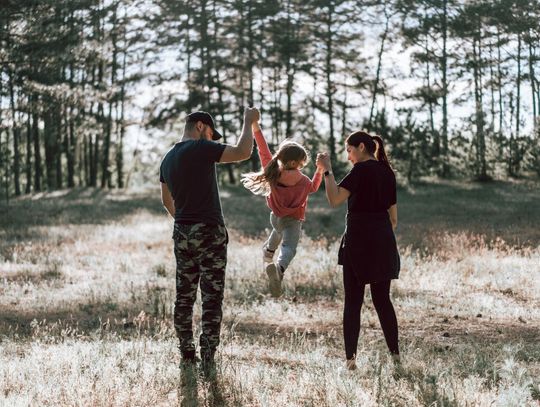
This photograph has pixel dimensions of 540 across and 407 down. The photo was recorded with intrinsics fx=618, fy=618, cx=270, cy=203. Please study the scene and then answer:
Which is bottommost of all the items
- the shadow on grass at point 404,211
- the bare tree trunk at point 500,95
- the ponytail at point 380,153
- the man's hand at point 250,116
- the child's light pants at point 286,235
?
the shadow on grass at point 404,211

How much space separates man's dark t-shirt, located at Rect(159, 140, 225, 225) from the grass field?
4.49ft

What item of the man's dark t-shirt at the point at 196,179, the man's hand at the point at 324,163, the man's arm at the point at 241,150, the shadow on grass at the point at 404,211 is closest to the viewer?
the man's arm at the point at 241,150

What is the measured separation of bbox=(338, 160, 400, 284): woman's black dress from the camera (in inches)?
219

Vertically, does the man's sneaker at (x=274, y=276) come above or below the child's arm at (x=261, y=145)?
below

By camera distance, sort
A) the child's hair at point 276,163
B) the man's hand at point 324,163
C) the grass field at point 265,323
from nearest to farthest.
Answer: the grass field at point 265,323 < the man's hand at point 324,163 < the child's hair at point 276,163

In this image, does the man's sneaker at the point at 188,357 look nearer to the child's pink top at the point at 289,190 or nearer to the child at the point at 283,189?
the child at the point at 283,189

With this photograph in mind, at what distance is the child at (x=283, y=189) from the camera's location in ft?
21.3

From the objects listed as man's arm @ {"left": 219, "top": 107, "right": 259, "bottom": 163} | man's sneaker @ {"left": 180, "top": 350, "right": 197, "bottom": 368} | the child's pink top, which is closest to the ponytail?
the child's pink top

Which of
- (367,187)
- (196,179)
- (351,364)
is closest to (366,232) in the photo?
(367,187)

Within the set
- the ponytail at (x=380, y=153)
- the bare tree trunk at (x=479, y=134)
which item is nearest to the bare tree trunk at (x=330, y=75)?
the bare tree trunk at (x=479, y=134)

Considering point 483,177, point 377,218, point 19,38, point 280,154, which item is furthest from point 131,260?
point 483,177

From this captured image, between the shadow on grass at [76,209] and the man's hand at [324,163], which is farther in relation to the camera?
the shadow on grass at [76,209]

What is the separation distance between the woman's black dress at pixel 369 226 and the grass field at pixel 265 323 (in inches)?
32.2

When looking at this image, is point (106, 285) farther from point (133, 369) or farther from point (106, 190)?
point (106, 190)
